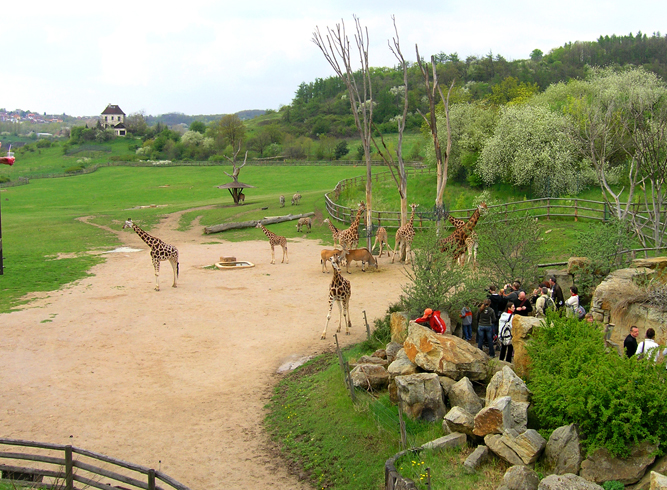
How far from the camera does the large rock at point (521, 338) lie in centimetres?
1098

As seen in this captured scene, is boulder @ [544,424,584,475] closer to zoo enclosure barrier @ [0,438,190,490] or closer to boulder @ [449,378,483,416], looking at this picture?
boulder @ [449,378,483,416]

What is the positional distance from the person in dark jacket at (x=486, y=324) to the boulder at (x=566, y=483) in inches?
220

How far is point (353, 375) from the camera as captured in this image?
12344 millimetres

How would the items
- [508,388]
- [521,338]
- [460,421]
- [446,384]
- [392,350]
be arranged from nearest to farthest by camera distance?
[460,421]
[508,388]
[446,384]
[521,338]
[392,350]

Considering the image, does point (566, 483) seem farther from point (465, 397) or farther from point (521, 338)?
point (521, 338)

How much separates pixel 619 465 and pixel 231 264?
20245 millimetres

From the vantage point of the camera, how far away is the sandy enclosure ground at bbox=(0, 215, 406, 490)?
11.0 metres

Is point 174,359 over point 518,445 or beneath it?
beneath

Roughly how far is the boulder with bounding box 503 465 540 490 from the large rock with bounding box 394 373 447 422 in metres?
2.61

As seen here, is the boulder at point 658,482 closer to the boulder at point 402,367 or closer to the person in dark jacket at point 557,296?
the boulder at point 402,367

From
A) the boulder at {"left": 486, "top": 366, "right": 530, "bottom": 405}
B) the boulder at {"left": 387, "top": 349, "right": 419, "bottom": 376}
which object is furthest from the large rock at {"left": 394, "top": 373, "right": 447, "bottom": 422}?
the boulder at {"left": 486, "top": 366, "right": 530, "bottom": 405}

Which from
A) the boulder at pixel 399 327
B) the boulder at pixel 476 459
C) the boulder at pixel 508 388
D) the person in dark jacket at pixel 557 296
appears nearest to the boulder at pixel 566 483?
the boulder at pixel 476 459

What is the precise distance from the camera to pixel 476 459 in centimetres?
862

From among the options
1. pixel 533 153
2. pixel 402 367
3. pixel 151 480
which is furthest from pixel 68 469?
pixel 533 153
